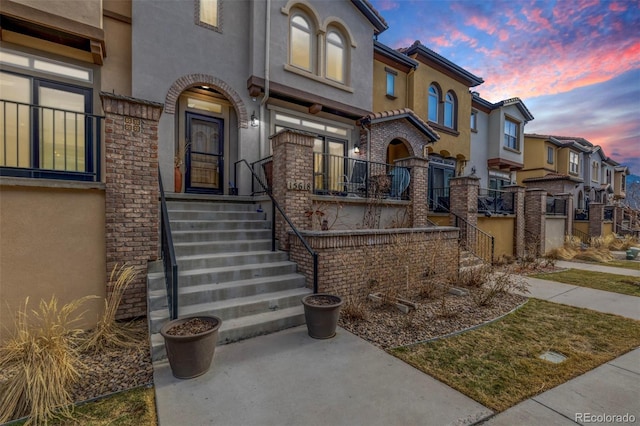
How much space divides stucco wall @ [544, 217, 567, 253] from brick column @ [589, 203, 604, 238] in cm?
330

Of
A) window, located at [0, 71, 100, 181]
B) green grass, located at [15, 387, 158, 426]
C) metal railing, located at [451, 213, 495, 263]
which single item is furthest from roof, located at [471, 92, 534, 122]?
green grass, located at [15, 387, 158, 426]

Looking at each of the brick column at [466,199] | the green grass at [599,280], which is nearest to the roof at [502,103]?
the brick column at [466,199]

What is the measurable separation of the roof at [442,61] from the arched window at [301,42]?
5652mm

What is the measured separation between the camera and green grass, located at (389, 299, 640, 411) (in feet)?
10.0

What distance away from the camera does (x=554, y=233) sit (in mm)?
14406

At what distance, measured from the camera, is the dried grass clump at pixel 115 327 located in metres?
3.85

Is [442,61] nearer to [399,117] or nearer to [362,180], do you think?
[399,117]

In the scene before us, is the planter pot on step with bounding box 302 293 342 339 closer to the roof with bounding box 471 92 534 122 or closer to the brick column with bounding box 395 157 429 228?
the brick column with bounding box 395 157 429 228

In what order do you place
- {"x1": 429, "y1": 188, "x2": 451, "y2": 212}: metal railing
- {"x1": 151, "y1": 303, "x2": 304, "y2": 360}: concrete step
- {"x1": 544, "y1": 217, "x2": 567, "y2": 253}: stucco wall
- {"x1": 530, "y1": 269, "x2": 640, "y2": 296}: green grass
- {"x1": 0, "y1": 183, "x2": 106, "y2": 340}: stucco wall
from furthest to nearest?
{"x1": 544, "y1": 217, "x2": 567, "y2": 253}: stucco wall < {"x1": 429, "y1": 188, "x2": 451, "y2": 212}: metal railing < {"x1": 530, "y1": 269, "x2": 640, "y2": 296}: green grass < {"x1": 0, "y1": 183, "x2": 106, "y2": 340}: stucco wall < {"x1": 151, "y1": 303, "x2": 304, "y2": 360}: concrete step

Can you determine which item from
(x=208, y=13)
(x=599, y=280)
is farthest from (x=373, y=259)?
(x=208, y=13)

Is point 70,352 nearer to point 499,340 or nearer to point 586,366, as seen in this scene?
point 499,340

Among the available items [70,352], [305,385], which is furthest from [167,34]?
[305,385]

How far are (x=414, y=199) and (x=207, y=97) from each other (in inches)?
285

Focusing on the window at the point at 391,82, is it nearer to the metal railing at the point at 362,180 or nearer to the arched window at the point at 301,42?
the arched window at the point at 301,42
